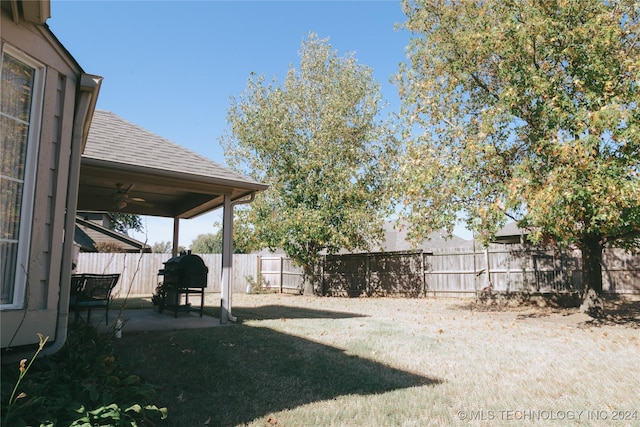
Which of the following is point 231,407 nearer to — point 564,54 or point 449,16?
point 564,54

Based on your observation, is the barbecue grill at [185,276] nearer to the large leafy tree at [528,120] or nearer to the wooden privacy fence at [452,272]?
the large leafy tree at [528,120]

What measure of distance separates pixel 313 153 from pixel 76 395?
14463 mm

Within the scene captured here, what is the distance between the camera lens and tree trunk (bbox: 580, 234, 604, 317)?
31.6 ft

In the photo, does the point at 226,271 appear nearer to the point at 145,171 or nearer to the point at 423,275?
the point at 145,171

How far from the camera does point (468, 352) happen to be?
5.89 m

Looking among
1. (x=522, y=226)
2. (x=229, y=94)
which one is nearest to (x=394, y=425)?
(x=522, y=226)

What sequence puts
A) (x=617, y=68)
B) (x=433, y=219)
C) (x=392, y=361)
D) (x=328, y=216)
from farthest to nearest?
(x=328, y=216) < (x=433, y=219) < (x=617, y=68) < (x=392, y=361)

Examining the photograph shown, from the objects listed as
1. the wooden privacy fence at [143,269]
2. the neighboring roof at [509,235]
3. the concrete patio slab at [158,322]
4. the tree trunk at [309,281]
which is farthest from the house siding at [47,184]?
the neighboring roof at [509,235]

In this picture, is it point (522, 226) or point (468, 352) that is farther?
point (522, 226)

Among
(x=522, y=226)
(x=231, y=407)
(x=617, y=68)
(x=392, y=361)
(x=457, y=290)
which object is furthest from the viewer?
(x=457, y=290)

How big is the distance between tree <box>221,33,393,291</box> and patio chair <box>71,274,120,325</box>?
31.3 ft

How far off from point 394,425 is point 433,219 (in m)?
7.41

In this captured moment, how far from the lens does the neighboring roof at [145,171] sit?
679 centimetres

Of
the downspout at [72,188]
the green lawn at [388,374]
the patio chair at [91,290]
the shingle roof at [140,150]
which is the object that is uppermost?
the shingle roof at [140,150]
